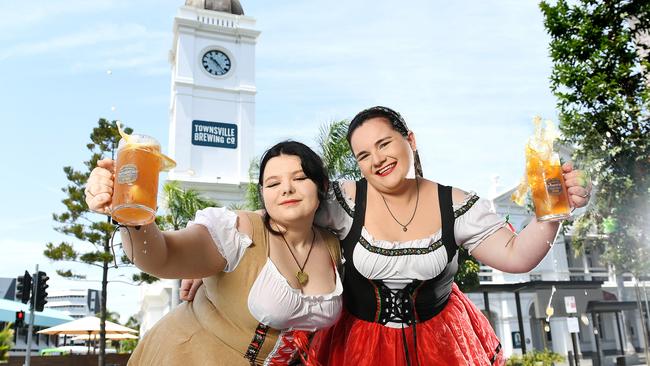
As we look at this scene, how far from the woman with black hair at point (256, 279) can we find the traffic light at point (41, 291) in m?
12.2

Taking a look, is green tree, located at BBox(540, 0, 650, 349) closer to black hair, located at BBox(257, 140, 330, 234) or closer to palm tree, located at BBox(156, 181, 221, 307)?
black hair, located at BBox(257, 140, 330, 234)

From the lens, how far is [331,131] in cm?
1131

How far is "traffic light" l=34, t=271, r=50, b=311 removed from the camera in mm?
12248

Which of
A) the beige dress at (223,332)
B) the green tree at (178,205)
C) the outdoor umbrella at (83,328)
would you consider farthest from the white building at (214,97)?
the beige dress at (223,332)

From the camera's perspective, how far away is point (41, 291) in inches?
488

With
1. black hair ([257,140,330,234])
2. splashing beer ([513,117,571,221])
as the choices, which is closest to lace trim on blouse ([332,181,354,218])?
black hair ([257,140,330,234])

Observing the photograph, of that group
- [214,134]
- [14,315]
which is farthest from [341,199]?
[214,134]

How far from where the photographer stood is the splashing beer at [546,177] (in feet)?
5.60

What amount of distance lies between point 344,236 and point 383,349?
49 cm

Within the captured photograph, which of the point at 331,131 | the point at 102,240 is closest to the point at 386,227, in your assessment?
the point at 331,131

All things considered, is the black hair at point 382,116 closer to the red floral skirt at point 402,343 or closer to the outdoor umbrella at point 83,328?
the red floral skirt at point 402,343

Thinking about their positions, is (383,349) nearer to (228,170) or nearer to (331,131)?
(331,131)

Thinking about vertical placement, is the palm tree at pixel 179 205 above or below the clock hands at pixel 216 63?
below

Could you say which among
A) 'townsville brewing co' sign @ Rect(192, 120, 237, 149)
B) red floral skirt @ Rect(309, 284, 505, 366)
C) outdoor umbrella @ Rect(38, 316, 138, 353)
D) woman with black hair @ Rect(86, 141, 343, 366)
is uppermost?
'townsville brewing co' sign @ Rect(192, 120, 237, 149)
